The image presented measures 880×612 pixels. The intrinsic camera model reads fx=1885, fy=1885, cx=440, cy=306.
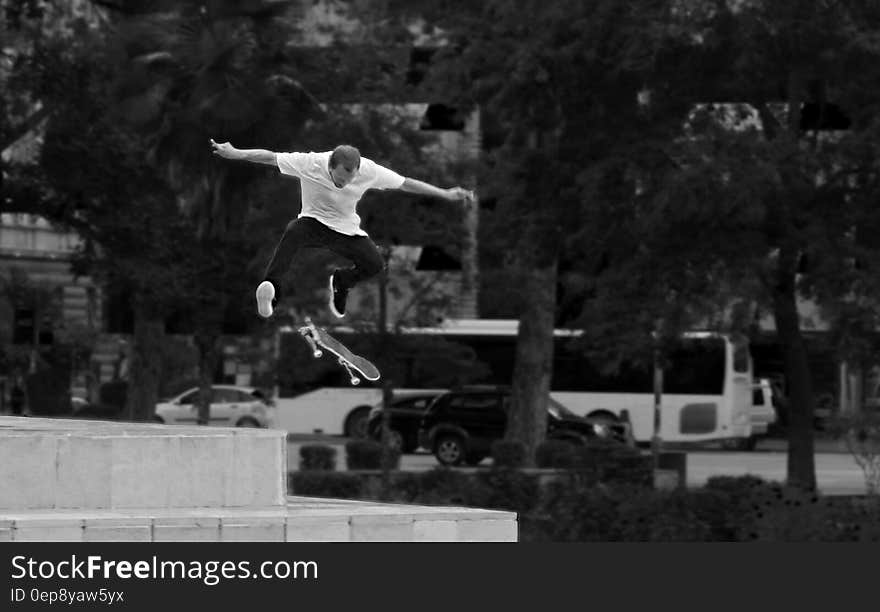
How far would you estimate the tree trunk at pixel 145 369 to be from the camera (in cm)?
3688

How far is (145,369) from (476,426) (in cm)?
844

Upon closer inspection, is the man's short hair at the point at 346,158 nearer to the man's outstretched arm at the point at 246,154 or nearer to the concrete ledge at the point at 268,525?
the man's outstretched arm at the point at 246,154

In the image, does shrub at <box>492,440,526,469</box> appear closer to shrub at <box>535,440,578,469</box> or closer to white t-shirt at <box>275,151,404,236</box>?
shrub at <box>535,440,578,469</box>

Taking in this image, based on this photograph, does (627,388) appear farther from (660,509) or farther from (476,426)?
(660,509)

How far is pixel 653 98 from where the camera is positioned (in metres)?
25.0

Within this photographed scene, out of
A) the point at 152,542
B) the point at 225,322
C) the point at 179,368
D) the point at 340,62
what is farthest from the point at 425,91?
the point at 179,368

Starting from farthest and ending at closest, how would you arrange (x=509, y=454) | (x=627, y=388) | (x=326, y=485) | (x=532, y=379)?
(x=627, y=388), (x=532, y=379), (x=509, y=454), (x=326, y=485)

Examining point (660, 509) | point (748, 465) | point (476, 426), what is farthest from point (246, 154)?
point (748, 465)

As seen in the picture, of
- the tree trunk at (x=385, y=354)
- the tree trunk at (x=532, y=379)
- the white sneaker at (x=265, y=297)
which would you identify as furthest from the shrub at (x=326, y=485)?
the white sneaker at (x=265, y=297)

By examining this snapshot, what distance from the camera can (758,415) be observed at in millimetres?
53281

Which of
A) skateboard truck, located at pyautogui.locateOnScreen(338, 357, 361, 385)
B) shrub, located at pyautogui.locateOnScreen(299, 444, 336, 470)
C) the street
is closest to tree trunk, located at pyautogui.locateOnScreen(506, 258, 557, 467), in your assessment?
the street

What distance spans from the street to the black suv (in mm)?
651

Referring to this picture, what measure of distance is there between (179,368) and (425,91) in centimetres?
2442

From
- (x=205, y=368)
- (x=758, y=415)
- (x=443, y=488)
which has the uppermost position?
(x=205, y=368)
